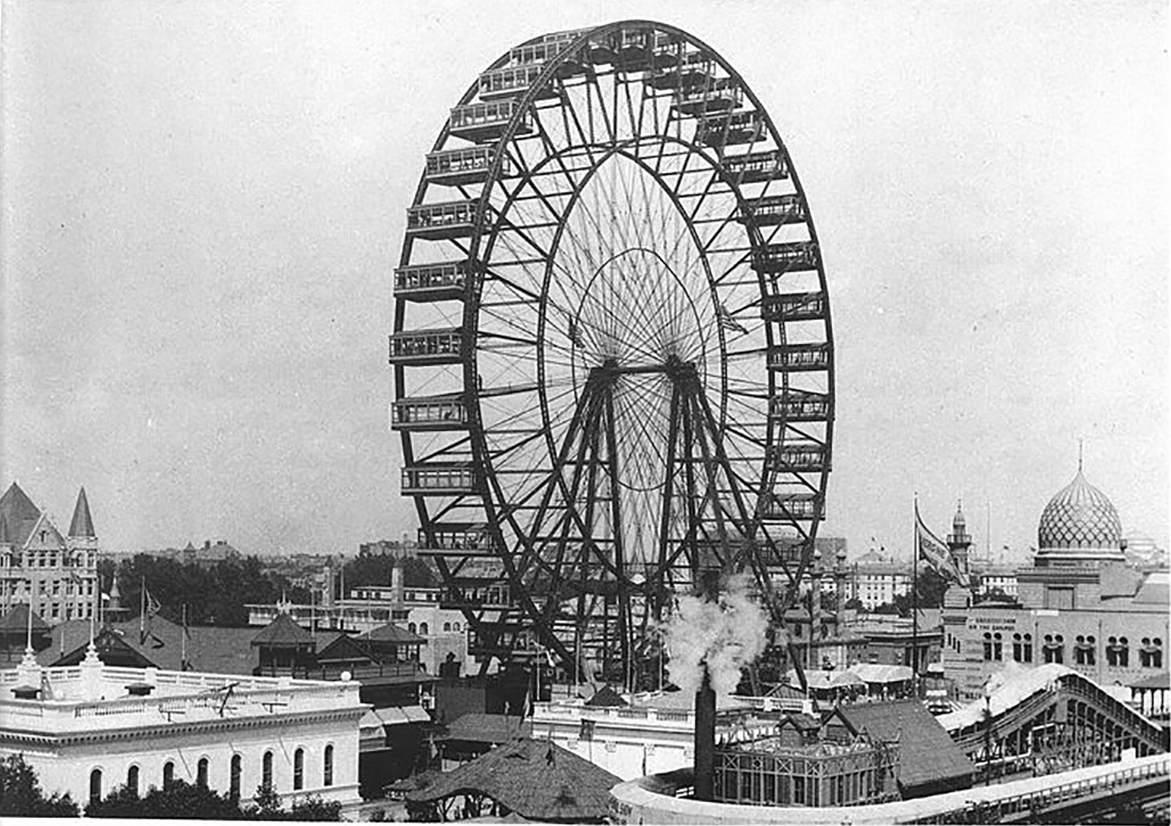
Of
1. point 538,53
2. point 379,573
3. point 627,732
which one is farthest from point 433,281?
point 379,573

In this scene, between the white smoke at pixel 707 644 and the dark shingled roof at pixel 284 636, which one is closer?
the white smoke at pixel 707 644

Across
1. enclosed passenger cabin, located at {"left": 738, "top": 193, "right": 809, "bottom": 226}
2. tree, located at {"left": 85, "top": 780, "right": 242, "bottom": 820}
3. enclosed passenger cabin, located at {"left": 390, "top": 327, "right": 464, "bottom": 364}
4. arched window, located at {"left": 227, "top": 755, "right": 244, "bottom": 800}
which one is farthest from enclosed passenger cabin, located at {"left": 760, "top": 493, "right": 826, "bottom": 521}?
tree, located at {"left": 85, "top": 780, "right": 242, "bottom": 820}

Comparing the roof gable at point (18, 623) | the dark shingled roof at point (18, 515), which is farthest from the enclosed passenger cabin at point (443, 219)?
the roof gable at point (18, 623)

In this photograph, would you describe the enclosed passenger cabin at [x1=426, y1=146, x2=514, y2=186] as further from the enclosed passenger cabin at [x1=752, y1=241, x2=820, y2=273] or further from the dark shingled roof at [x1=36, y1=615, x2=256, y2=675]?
the dark shingled roof at [x1=36, y1=615, x2=256, y2=675]

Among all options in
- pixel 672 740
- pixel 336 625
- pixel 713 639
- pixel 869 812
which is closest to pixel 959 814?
pixel 869 812

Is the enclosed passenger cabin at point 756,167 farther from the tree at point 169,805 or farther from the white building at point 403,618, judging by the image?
the tree at point 169,805
